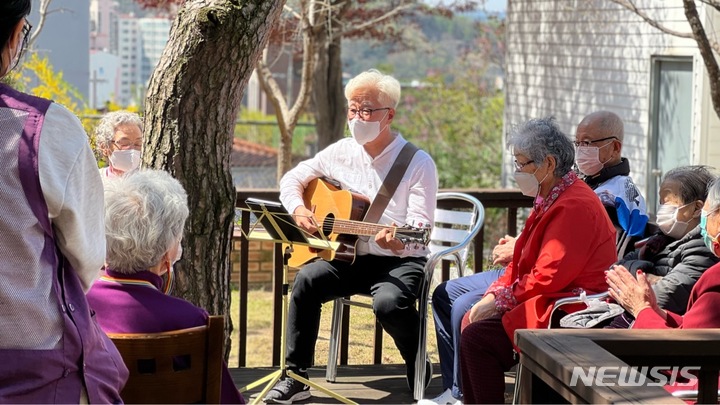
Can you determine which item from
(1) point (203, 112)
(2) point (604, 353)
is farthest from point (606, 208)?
(2) point (604, 353)

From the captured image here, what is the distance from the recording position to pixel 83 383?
2.23 meters

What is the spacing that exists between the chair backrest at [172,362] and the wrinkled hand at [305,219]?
7.01 feet

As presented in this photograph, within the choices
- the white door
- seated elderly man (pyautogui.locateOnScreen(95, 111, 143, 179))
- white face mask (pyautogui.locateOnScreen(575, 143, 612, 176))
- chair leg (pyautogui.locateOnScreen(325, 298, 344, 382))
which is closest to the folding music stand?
chair leg (pyautogui.locateOnScreen(325, 298, 344, 382))

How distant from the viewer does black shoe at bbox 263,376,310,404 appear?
4.59 metres

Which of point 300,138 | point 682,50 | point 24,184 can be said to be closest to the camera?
point 24,184

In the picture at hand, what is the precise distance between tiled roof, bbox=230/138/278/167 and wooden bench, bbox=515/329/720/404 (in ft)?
51.1

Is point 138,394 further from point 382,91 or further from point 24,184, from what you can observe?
point 382,91

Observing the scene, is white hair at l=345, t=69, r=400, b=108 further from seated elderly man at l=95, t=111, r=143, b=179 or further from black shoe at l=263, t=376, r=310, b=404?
black shoe at l=263, t=376, r=310, b=404

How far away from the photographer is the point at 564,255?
396 centimetres

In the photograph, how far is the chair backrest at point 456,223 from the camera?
5.09 meters

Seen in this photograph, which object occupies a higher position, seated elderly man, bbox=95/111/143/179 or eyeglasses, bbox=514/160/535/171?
seated elderly man, bbox=95/111/143/179

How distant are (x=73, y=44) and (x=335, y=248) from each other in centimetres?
1254

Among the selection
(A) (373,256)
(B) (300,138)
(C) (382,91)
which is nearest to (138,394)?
(A) (373,256)

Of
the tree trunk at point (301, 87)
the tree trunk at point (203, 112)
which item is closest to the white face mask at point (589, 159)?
the tree trunk at point (203, 112)
